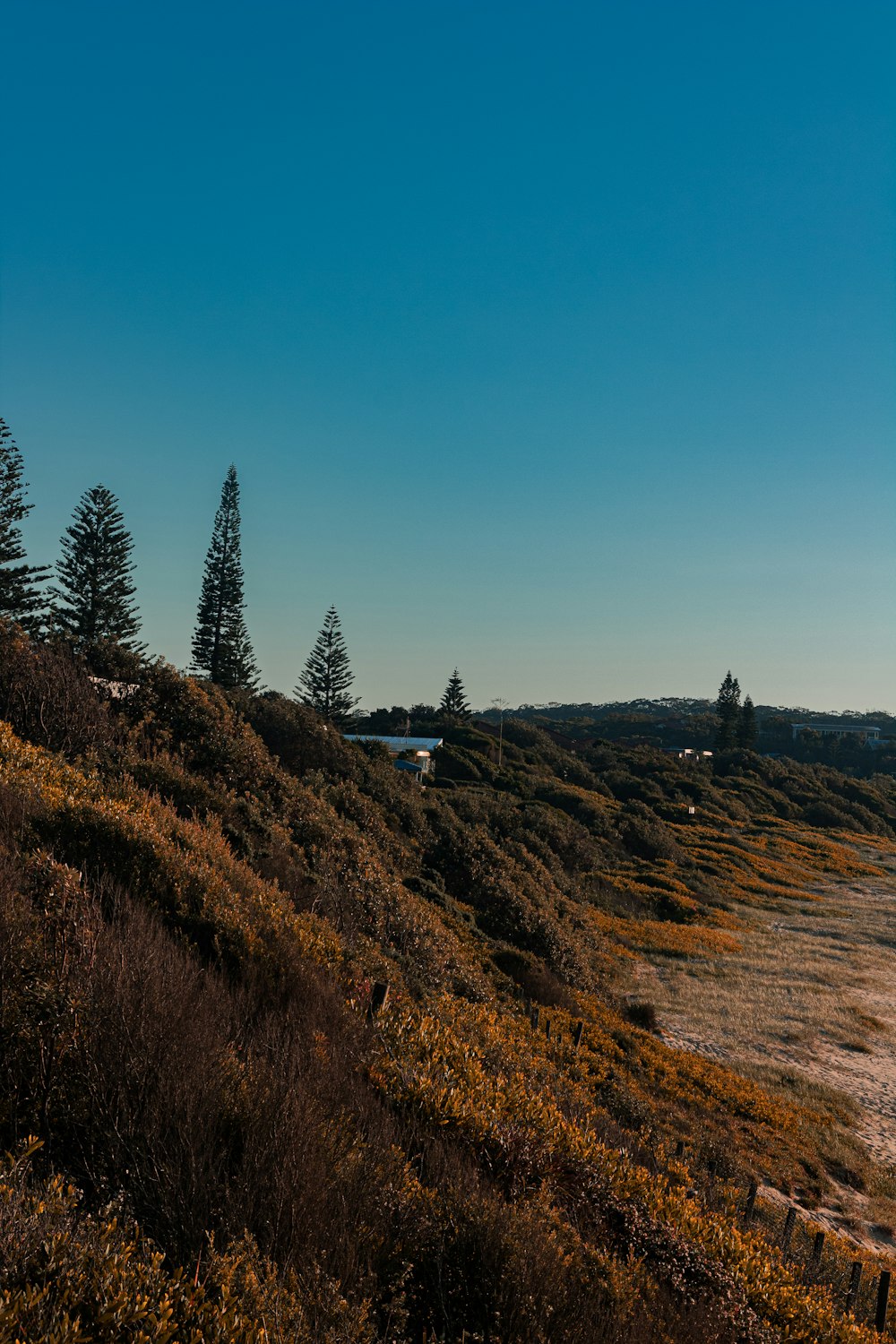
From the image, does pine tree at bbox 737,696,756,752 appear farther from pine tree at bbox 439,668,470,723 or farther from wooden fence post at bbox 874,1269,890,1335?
wooden fence post at bbox 874,1269,890,1335

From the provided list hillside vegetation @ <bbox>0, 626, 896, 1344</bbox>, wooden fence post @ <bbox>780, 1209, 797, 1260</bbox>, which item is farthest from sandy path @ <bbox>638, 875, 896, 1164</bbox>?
wooden fence post @ <bbox>780, 1209, 797, 1260</bbox>

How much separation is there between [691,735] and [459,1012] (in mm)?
100179

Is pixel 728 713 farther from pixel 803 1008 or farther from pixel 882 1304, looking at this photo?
pixel 882 1304

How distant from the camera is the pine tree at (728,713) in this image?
88.4 meters

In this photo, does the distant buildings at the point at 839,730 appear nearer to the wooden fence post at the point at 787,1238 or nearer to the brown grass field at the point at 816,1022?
the brown grass field at the point at 816,1022

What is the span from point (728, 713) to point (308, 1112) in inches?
3618

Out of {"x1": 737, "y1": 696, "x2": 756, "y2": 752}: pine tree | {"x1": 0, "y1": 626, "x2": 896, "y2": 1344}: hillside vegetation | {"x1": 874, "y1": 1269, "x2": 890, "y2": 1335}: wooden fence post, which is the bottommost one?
{"x1": 874, "y1": 1269, "x2": 890, "y2": 1335}: wooden fence post

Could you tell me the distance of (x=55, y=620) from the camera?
38312 mm

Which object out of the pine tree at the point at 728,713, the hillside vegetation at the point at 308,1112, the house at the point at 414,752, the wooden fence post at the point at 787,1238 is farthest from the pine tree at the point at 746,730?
the wooden fence post at the point at 787,1238

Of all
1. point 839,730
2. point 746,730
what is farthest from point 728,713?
point 839,730

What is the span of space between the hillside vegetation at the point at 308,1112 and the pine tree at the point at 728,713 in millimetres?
75892

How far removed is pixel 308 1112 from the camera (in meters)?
4.71

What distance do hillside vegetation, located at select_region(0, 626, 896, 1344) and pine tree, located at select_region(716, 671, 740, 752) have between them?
249 feet

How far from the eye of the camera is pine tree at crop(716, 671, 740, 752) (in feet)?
290
